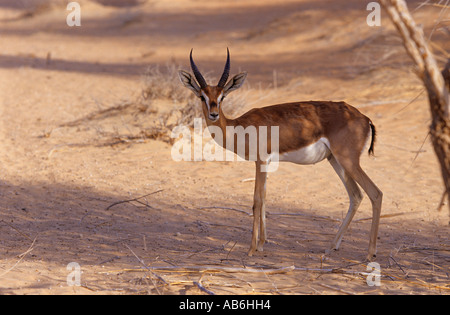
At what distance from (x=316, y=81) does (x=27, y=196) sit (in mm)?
8897

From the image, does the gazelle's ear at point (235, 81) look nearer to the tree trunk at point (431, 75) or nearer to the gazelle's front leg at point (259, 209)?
the gazelle's front leg at point (259, 209)

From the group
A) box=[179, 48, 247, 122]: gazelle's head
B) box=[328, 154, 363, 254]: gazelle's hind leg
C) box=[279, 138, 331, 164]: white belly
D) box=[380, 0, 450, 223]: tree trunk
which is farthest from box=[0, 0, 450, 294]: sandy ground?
box=[179, 48, 247, 122]: gazelle's head

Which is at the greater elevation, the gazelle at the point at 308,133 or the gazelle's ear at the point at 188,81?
the gazelle's ear at the point at 188,81

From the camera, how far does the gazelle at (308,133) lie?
20.9 ft

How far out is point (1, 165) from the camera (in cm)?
979

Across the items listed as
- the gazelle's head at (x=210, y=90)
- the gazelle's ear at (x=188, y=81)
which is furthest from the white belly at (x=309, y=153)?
the gazelle's ear at (x=188, y=81)

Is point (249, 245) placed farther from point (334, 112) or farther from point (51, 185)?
point (51, 185)

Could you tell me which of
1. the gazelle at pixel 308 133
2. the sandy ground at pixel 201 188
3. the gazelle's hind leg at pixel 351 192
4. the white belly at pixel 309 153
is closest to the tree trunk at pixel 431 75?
the sandy ground at pixel 201 188

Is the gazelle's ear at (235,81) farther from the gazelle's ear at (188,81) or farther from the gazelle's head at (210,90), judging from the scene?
the gazelle's ear at (188,81)

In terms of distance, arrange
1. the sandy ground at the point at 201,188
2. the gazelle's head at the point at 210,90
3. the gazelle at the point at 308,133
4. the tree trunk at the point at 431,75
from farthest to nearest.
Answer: the gazelle at the point at 308,133 → the gazelle's head at the point at 210,90 → the sandy ground at the point at 201,188 → the tree trunk at the point at 431,75

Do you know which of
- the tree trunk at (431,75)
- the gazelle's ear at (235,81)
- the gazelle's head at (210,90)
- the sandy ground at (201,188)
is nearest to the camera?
the tree trunk at (431,75)

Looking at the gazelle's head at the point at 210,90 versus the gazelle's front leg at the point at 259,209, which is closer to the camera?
the gazelle's head at the point at 210,90

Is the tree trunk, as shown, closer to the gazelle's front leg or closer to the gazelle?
the gazelle
